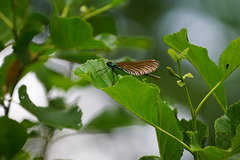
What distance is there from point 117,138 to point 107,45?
2.14 m

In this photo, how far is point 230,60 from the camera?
881mm

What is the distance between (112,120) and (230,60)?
766mm

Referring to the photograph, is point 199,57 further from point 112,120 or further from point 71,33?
point 112,120

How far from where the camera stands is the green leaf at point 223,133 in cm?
84

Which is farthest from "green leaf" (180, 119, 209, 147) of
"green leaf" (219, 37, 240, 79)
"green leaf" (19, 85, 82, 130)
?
"green leaf" (19, 85, 82, 130)

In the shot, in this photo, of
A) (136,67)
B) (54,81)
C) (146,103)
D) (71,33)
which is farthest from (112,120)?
(146,103)

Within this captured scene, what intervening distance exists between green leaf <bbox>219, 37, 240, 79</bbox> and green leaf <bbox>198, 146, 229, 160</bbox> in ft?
0.75

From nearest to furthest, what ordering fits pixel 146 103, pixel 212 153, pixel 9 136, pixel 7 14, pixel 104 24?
pixel 212 153, pixel 146 103, pixel 9 136, pixel 7 14, pixel 104 24

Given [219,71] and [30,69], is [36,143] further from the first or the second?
[219,71]

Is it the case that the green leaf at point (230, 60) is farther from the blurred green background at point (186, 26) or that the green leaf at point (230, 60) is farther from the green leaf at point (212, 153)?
the blurred green background at point (186, 26)

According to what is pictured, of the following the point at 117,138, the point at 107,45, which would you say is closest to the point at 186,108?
the point at 117,138

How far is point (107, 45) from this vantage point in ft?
4.18

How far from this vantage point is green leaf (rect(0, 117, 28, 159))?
946mm

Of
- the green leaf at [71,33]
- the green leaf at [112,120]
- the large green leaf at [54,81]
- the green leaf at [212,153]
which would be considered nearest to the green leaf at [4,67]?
the green leaf at [71,33]
